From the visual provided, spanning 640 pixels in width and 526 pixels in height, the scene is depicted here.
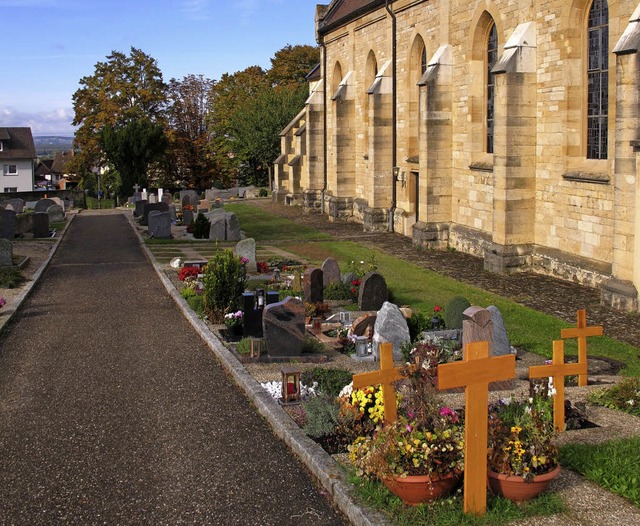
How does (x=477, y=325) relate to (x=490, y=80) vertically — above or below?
below

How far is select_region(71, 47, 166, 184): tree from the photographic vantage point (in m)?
61.5

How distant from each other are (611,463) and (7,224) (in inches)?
1021

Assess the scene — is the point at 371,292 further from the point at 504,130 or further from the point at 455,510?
the point at 455,510

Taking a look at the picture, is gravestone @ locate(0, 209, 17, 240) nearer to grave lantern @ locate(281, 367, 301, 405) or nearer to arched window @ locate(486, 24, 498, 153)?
arched window @ locate(486, 24, 498, 153)

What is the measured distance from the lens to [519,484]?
20.3 ft

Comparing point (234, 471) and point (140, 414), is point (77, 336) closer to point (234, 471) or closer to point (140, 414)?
point (140, 414)

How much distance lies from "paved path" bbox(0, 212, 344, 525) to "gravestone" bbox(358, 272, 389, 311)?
333cm

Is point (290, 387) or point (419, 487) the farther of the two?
point (290, 387)

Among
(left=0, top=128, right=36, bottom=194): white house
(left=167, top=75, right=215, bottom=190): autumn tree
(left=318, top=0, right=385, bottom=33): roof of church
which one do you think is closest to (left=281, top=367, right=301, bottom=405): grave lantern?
(left=318, top=0, right=385, bottom=33): roof of church

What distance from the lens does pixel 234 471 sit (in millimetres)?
7512

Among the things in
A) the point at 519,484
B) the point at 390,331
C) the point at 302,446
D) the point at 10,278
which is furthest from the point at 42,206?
the point at 519,484

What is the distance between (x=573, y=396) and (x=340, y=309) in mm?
6679

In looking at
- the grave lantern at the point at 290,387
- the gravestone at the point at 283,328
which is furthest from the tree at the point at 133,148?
the grave lantern at the point at 290,387

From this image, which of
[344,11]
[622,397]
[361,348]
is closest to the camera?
[622,397]
